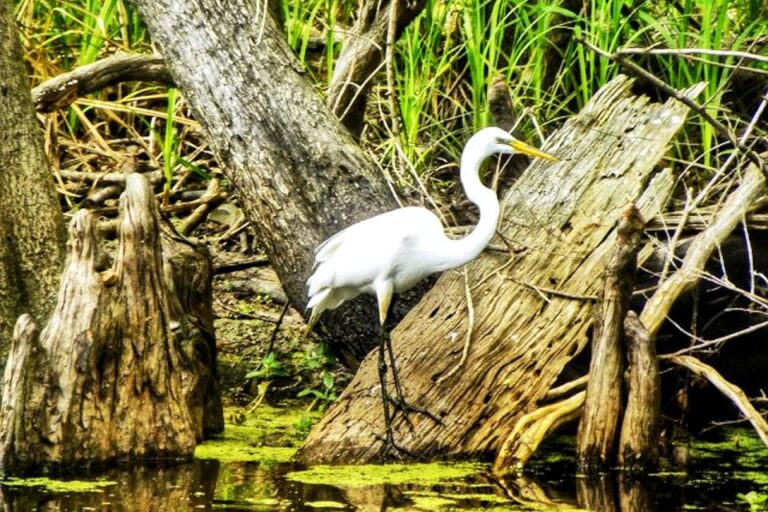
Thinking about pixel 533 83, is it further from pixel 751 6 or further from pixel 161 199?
pixel 161 199

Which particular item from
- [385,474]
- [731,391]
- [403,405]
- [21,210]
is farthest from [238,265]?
[731,391]

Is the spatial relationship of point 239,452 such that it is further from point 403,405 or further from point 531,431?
point 531,431

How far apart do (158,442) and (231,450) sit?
451 millimetres

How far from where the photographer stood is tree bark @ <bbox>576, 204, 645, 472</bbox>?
5199 mm

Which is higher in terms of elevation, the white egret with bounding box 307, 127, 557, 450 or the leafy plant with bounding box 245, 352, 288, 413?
the white egret with bounding box 307, 127, 557, 450

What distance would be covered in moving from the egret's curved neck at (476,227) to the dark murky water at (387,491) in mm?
881

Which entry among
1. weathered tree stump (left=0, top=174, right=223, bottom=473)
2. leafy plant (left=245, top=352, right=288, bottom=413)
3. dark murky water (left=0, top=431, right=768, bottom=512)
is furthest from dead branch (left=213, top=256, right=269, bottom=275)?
dark murky water (left=0, top=431, right=768, bottom=512)

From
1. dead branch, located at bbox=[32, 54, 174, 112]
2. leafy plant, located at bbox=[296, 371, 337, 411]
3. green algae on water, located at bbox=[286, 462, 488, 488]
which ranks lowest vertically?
green algae on water, located at bbox=[286, 462, 488, 488]

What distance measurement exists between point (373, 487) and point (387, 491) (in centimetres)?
9

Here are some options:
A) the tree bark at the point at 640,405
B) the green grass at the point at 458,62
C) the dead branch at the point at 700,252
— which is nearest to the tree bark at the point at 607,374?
the tree bark at the point at 640,405

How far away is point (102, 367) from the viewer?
16.9ft

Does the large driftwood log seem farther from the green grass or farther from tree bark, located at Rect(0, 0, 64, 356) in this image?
tree bark, located at Rect(0, 0, 64, 356)

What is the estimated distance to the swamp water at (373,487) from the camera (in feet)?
15.2

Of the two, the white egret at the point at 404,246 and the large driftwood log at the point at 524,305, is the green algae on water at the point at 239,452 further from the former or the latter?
the white egret at the point at 404,246
